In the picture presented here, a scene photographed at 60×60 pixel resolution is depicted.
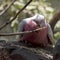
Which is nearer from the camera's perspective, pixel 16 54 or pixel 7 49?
pixel 16 54

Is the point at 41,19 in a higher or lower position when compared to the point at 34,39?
higher

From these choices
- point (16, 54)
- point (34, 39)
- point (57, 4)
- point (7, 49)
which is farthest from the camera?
point (57, 4)

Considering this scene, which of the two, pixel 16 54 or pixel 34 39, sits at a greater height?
pixel 16 54

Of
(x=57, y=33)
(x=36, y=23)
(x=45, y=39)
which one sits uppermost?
(x=36, y=23)

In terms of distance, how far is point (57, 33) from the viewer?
3543 millimetres

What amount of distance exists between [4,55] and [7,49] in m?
0.09

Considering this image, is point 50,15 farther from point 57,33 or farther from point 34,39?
point 34,39

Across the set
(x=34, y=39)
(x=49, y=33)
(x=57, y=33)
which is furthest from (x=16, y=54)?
(x=57, y=33)

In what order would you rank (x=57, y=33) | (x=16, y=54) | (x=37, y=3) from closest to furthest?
1. (x=16, y=54)
2. (x=37, y=3)
3. (x=57, y=33)

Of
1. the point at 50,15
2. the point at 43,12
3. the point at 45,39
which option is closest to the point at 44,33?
the point at 45,39

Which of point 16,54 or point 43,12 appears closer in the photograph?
point 16,54

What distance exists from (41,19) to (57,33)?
1127 mm

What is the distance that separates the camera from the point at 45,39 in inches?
98.3

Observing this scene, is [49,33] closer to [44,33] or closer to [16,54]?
[44,33]
